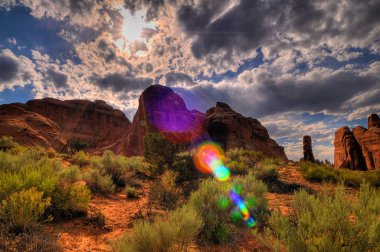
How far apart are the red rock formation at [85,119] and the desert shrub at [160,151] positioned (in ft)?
174

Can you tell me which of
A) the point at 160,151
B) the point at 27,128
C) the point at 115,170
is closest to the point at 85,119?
the point at 27,128

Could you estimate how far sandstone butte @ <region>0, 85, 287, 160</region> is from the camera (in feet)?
99.4

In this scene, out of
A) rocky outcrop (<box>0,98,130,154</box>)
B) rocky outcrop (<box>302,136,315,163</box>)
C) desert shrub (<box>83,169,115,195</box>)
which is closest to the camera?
desert shrub (<box>83,169,115,195</box>)

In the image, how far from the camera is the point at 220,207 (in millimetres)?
4742

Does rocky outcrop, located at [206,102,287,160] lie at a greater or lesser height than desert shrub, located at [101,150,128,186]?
greater

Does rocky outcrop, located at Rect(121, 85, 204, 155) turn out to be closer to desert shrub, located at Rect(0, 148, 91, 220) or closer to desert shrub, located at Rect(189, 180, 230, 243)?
desert shrub, located at Rect(0, 148, 91, 220)

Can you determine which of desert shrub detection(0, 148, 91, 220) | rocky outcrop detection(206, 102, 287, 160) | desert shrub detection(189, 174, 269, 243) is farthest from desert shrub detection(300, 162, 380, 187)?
rocky outcrop detection(206, 102, 287, 160)

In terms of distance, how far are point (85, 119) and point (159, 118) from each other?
40.0 m

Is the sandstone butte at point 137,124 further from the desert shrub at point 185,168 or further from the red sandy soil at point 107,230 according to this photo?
the red sandy soil at point 107,230

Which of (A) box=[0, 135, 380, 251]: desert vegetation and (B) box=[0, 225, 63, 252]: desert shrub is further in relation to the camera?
(B) box=[0, 225, 63, 252]: desert shrub

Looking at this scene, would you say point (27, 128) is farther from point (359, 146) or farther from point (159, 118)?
point (359, 146)

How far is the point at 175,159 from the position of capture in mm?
12234

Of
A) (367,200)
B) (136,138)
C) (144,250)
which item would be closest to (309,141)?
(136,138)

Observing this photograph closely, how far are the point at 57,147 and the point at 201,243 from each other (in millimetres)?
32560
